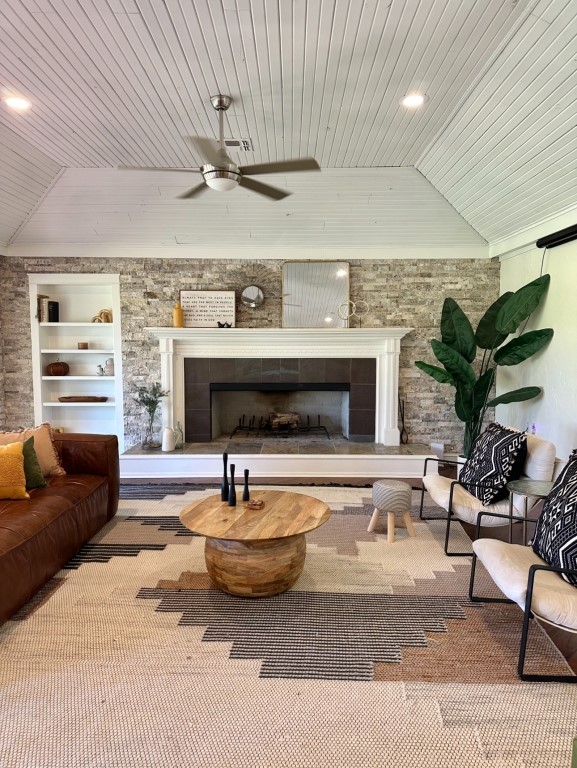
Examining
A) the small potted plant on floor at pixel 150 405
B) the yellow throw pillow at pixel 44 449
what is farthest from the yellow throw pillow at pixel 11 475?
the small potted plant on floor at pixel 150 405

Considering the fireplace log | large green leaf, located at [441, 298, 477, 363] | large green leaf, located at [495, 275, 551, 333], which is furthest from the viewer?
the fireplace log

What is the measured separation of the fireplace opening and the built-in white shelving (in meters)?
1.34

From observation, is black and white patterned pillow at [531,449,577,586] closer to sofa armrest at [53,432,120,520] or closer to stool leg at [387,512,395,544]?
stool leg at [387,512,395,544]

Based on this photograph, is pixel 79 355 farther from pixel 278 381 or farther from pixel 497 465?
pixel 497 465

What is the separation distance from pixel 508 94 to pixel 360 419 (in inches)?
141

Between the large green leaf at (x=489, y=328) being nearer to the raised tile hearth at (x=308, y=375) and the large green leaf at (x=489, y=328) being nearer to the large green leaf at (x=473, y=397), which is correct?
the large green leaf at (x=473, y=397)

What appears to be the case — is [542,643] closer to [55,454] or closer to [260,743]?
[260,743]

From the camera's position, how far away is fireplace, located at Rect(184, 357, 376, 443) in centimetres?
555

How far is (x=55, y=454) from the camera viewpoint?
3.43 meters

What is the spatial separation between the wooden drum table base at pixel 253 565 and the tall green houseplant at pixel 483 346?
9.57 feet

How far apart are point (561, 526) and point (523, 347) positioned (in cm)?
266

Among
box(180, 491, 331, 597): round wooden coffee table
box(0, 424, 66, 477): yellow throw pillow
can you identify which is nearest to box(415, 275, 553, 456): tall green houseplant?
box(180, 491, 331, 597): round wooden coffee table

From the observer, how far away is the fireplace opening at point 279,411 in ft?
19.7

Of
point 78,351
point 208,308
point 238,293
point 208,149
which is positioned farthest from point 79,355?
point 208,149
